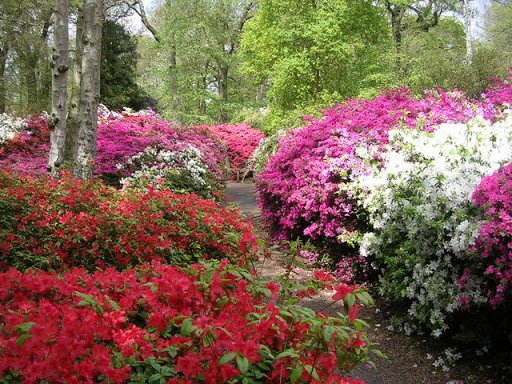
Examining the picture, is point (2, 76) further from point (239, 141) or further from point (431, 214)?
point (431, 214)

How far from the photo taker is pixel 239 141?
20.1 meters

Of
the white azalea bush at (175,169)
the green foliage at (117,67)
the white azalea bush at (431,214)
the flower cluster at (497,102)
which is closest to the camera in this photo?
the white azalea bush at (431,214)

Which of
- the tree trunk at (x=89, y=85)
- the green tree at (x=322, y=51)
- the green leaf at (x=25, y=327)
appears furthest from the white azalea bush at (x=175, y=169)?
the green leaf at (x=25, y=327)

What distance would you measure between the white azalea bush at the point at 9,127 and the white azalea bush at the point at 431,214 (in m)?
8.83

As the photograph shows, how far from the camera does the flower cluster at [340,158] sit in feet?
19.2

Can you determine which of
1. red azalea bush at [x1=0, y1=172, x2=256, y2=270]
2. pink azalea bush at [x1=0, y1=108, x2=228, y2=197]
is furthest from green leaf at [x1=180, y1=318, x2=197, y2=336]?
pink azalea bush at [x1=0, y1=108, x2=228, y2=197]

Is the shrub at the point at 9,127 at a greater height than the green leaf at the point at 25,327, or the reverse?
the shrub at the point at 9,127

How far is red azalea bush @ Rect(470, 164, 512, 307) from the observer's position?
3.29 m

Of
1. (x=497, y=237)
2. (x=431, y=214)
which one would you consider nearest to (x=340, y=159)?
(x=431, y=214)

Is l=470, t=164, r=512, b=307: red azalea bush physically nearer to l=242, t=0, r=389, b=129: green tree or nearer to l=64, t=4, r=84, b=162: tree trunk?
l=64, t=4, r=84, b=162: tree trunk

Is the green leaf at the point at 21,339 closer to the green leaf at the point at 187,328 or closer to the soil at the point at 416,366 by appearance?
the green leaf at the point at 187,328

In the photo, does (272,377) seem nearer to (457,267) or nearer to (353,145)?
(457,267)

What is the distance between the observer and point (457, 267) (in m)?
4.04

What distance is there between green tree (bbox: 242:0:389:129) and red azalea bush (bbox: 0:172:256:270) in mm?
10118
